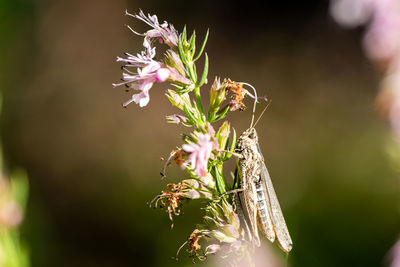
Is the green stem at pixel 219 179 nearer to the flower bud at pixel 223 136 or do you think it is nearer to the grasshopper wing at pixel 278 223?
the flower bud at pixel 223 136

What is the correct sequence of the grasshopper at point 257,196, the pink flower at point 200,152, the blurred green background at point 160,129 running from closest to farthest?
the pink flower at point 200,152 → the grasshopper at point 257,196 → the blurred green background at point 160,129

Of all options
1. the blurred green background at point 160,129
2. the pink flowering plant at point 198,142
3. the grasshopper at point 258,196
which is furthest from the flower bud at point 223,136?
the blurred green background at point 160,129

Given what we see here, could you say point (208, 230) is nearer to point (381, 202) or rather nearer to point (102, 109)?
point (381, 202)

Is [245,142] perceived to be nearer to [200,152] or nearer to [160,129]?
[200,152]

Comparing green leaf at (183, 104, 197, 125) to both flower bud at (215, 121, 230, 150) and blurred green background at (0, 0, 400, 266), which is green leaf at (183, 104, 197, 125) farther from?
blurred green background at (0, 0, 400, 266)

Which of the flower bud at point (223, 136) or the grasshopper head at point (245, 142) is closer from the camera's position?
the flower bud at point (223, 136)
